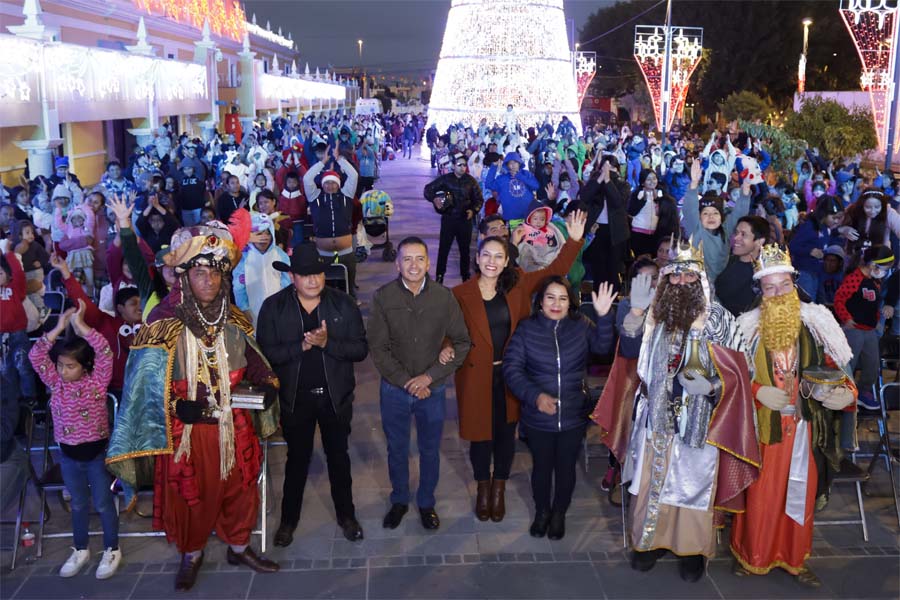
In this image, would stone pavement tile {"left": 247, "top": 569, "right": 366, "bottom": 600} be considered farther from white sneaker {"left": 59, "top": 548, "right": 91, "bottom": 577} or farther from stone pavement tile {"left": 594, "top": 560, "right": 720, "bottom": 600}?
stone pavement tile {"left": 594, "top": 560, "right": 720, "bottom": 600}

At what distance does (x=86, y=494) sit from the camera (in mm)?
4801

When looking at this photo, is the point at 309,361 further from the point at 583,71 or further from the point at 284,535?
the point at 583,71

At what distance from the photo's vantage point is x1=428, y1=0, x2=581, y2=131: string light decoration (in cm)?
2605

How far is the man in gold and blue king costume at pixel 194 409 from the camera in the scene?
4.55 m

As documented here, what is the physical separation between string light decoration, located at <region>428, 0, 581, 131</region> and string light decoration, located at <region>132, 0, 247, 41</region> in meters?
10.3

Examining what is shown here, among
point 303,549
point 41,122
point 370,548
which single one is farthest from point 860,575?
point 41,122

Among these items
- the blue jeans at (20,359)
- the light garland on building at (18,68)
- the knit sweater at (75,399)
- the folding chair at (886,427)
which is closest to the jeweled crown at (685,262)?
the folding chair at (886,427)

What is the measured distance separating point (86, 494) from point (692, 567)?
3437 millimetres

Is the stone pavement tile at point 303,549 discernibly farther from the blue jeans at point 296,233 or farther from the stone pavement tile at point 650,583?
the blue jeans at point 296,233

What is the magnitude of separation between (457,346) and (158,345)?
1.70m

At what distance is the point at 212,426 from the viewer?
4625mm

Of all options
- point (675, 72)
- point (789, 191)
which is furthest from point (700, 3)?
point (789, 191)

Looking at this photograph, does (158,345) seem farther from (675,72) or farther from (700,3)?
(700,3)

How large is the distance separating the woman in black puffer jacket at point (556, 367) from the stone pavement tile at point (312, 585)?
1.29 meters
